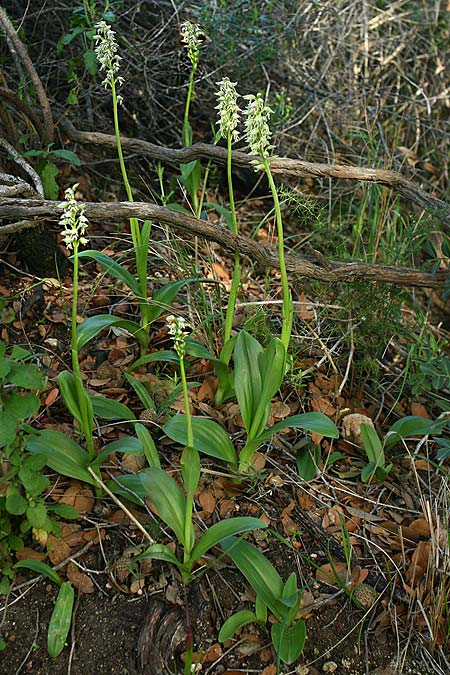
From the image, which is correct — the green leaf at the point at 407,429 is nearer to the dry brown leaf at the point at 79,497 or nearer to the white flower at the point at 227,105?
the dry brown leaf at the point at 79,497

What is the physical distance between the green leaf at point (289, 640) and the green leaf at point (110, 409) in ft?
2.56

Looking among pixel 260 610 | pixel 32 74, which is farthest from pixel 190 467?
pixel 32 74

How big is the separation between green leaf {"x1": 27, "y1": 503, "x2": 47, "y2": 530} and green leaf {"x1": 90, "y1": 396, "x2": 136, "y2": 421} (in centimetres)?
42

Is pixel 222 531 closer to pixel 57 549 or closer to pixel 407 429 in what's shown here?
pixel 57 549

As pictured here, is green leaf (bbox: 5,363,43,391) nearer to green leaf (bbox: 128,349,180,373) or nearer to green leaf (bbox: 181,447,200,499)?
green leaf (bbox: 181,447,200,499)

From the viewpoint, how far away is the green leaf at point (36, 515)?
188 centimetres

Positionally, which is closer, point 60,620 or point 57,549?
point 60,620

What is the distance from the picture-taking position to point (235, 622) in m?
1.92

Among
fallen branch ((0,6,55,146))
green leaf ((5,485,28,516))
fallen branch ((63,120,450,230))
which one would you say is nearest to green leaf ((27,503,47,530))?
green leaf ((5,485,28,516))

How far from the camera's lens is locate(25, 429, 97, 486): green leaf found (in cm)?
204

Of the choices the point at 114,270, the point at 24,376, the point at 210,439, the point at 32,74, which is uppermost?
the point at 32,74

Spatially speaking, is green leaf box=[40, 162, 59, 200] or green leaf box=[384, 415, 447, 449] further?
green leaf box=[40, 162, 59, 200]

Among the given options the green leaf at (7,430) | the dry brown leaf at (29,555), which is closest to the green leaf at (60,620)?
the dry brown leaf at (29,555)

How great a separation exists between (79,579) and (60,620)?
0.14 metres
